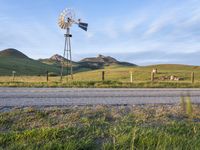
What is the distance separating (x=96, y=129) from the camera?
24.5 feet

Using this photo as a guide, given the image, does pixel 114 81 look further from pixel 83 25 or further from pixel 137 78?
pixel 137 78

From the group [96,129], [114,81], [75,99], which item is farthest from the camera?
[114,81]

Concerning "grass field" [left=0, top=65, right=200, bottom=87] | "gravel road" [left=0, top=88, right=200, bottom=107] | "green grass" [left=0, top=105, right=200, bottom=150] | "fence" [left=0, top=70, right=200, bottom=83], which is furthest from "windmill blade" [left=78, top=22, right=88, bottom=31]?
"green grass" [left=0, top=105, right=200, bottom=150]

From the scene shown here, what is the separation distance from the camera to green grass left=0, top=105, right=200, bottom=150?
6.55 meters

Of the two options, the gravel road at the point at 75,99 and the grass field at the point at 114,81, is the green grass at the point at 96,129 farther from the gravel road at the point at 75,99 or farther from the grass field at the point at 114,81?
the grass field at the point at 114,81

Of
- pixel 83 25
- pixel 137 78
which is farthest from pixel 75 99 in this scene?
pixel 137 78

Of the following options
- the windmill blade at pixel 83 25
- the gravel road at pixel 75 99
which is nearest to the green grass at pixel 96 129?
the gravel road at pixel 75 99

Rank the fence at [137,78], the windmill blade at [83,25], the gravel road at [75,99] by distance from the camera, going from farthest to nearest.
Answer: the fence at [137,78], the windmill blade at [83,25], the gravel road at [75,99]

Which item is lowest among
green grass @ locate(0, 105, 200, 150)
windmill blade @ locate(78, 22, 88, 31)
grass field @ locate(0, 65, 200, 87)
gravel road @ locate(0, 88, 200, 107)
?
green grass @ locate(0, 105, 200, 150)

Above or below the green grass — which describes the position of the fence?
above

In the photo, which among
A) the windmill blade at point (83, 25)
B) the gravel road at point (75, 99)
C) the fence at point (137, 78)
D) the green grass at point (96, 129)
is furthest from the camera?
the fence at point (137, 78)

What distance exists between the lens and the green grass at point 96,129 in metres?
6.55

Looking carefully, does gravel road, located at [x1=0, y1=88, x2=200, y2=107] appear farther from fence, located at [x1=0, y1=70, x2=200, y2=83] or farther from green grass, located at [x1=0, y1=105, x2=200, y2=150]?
fence, located at [x1=0, y1=70, x2=200, y2=83]

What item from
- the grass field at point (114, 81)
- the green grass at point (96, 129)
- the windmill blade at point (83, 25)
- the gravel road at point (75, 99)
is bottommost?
the green grass at point (96, 129)
